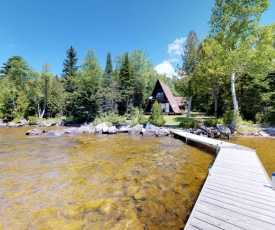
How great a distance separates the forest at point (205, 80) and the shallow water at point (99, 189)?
12126mm

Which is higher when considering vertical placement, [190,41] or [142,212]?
[190,41]

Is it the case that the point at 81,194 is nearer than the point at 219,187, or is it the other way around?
the point at 219,187

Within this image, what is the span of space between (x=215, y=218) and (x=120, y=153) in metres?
Answer: 7.43

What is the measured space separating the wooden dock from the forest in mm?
12482

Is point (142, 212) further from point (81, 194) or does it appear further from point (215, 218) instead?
point (81, 194)

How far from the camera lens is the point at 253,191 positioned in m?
4.25

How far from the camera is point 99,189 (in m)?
5.67

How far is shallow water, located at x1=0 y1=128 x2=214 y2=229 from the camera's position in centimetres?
407

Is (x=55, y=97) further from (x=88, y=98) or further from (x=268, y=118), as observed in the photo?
(x=268, y=118)

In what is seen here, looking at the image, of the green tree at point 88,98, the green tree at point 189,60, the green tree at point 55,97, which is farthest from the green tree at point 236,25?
the green tree at point 55,97

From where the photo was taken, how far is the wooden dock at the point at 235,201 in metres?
3.07

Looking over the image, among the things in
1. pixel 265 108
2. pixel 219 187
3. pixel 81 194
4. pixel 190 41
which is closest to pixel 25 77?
pixel 190 41

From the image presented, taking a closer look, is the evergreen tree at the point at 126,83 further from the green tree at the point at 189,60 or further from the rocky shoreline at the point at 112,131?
the green tree at the point at 189,60

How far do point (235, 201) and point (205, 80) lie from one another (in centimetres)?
1814
